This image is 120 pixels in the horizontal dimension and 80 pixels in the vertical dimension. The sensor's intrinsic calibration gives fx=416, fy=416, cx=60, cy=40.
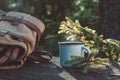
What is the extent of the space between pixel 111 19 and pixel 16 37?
190 cm

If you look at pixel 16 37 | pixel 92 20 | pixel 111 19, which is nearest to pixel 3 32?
pixel 16 37

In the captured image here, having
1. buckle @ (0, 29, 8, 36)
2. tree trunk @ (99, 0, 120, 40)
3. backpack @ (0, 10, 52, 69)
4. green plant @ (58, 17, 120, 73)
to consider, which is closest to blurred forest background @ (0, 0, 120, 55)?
tree trunk @ (99, 0, 120, 40)

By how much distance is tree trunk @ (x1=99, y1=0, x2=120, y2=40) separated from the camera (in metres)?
4.09

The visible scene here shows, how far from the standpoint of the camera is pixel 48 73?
7.78 ft

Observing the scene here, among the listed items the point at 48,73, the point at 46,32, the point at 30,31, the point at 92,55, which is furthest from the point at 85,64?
the point at 46,32

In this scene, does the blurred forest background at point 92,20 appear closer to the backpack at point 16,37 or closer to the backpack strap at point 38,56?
the backpack strap at point 38,56

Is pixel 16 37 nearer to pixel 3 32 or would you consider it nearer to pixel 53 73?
pixel 3 32

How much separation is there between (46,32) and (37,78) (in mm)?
3154

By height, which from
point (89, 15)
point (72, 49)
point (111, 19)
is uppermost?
point (89, 15)

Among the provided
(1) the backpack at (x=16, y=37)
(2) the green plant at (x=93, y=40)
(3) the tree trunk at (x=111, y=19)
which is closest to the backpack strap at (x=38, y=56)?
(1) the backpack at (x=16, y=37)

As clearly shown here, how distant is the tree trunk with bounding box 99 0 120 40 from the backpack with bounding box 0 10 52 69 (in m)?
1.58

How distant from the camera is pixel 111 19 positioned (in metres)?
4.09

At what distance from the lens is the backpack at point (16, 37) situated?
2330 millimetres

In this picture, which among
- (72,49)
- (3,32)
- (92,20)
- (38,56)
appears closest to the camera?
(3,32)
